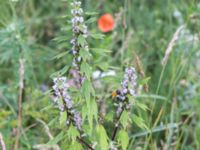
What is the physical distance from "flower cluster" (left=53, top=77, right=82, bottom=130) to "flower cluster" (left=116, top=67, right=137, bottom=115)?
0.13 m

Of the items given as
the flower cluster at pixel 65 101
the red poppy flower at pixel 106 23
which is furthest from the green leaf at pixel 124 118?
the red poppy flower at pixel 106 23

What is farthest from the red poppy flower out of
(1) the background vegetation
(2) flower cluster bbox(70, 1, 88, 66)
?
(2) flower cluster bbox(70, 1, 88, 66)

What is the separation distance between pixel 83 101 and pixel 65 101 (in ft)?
0.18

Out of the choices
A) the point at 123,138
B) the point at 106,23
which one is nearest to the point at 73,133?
the point at 123,138

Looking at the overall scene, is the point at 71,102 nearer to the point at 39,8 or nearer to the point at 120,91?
the point at 120,91

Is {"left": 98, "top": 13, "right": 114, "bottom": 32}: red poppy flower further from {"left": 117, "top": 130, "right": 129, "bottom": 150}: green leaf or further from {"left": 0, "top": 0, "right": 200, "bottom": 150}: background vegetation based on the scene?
{"left": 117, "top": 130, "right": 129, "bottom": 150}: green leaf

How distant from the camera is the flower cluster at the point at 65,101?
1527mm

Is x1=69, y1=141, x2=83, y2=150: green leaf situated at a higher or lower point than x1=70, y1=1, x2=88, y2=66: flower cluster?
lower

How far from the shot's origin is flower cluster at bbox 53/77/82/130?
60.1 inches

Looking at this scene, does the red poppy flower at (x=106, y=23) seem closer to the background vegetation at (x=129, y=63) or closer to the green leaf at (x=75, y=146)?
the background vegetation at (x=129, y=63)

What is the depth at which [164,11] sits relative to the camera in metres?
3.21

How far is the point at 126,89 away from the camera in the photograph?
1595 mm

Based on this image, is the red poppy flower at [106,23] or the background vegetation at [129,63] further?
the red poppy flower at [106,23]

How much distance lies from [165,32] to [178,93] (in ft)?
1.76
